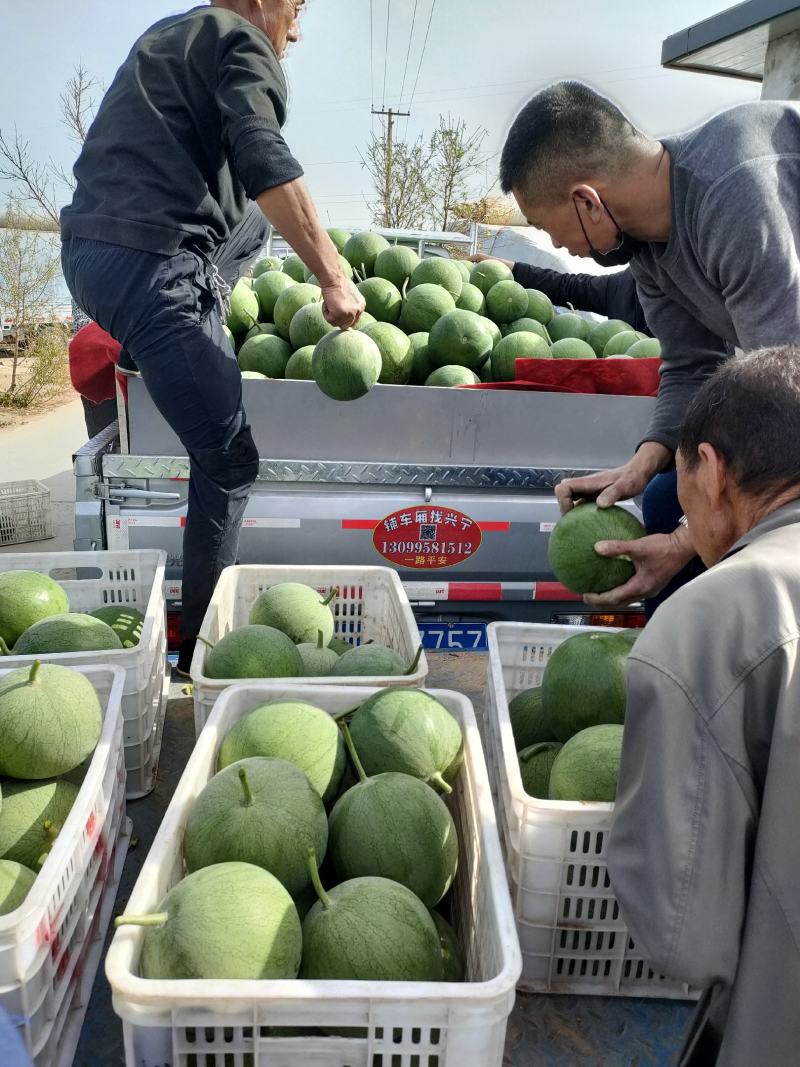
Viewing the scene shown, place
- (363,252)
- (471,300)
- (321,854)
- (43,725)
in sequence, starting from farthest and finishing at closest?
(363,252), (471,300), (43,725), (321,854)

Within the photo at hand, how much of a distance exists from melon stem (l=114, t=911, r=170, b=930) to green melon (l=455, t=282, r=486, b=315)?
3.43 meters

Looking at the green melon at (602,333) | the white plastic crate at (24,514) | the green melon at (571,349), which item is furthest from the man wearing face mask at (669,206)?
the white plastic crate at (24,514)

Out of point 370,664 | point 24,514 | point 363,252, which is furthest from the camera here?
point 24,514

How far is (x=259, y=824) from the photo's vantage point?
1.42 meters

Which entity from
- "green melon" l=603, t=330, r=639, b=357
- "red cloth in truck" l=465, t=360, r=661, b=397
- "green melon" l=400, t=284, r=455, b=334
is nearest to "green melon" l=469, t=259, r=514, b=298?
"green melon" l=400, t=284, r=455, b=334

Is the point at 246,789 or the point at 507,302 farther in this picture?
the point at 507,302

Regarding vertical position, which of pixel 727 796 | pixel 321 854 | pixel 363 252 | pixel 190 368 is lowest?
pixel 321 854

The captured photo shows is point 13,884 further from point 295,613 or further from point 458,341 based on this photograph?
point 458,341

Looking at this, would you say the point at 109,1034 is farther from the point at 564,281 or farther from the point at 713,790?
the point at 564,281

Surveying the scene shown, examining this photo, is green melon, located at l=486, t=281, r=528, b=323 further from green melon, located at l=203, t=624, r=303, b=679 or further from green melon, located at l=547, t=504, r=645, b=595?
green melon, located at l=203, t=624, r=303, b=679

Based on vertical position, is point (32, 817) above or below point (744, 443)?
below

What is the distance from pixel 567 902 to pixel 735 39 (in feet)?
36.4

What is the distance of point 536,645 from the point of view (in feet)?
7.70

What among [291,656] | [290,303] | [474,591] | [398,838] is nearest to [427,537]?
[474,591]
